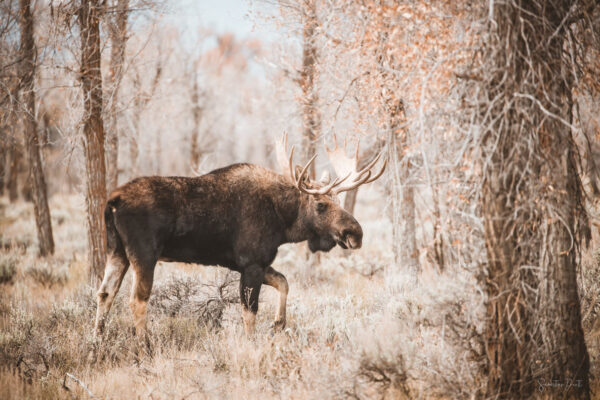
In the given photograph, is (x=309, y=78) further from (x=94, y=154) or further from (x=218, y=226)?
(x=218, y=226)

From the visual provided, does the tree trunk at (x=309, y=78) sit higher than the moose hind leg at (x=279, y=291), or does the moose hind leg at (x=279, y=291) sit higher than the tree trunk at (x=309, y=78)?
the tree trunk at (x=309, y=78)

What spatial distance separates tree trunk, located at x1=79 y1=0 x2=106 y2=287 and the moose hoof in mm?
3236

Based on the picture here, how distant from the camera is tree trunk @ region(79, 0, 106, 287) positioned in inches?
277

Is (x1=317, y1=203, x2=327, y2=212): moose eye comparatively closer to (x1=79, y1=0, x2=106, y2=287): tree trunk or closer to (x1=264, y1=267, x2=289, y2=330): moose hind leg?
(x1=264, y1=267, x2=289, y2=330): moose hind leg

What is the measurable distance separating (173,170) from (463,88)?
28.6 meters

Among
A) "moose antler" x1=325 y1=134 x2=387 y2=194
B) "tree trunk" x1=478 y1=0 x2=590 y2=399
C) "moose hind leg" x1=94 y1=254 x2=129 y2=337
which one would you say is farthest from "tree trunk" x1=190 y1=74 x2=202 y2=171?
"tree trunk" x1=478 y1=0 x2=590 y2=399

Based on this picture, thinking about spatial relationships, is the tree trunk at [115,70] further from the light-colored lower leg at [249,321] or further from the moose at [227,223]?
the light-colored lower leg at [249,321]

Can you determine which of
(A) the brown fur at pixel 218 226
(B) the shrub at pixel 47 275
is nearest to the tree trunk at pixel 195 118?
(B) the shrub at pixel 47 275

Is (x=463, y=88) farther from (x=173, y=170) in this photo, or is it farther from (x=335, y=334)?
(x=173, y=170)

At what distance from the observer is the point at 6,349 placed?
480cm

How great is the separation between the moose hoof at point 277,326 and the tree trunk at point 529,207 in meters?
2.73

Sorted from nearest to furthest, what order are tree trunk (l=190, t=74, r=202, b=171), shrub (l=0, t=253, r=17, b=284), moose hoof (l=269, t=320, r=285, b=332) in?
1. moose hoof (l=269, t=320, r=285, b=332)
2. shrub (l=0, t=253, r=17, b=284)
3. tree trunk (l=190, t=74, r=202, b=171)

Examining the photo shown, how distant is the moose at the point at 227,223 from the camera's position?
5141mm

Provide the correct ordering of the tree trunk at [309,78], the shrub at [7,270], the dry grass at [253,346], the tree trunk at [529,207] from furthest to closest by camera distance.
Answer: the shrub at [7,270] → the tree trunk at [309,78] → the dry grass at [253,346] → the tree trunk at [529,207]
